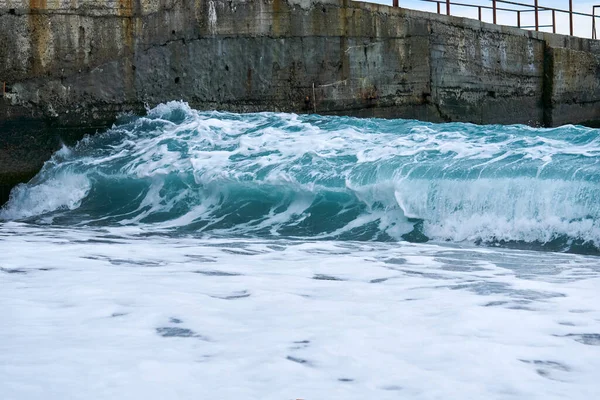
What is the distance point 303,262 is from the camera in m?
5.38

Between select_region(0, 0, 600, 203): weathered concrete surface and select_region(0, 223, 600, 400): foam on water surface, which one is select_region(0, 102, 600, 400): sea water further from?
select_region(0, 0, 600, 203): weathered concrete surface

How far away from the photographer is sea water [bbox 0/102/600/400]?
2865 mm

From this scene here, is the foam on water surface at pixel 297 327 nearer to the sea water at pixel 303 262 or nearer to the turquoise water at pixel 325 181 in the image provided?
the sea water at pixel 303 262

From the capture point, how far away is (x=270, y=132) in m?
9.73

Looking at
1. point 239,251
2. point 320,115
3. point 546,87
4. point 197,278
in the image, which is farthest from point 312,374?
point 546,87

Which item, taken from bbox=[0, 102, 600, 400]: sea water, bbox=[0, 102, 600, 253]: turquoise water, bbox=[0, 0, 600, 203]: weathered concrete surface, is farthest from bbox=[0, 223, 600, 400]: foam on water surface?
bbox=[0, 0, 600, 203]: weathered concrete surface

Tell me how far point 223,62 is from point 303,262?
5.24m

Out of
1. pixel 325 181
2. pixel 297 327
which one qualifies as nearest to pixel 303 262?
pixel 297 327

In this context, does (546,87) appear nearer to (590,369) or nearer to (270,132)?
(270,132)

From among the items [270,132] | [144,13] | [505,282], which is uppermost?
[144,13]

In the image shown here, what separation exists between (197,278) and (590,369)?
233 centimetres

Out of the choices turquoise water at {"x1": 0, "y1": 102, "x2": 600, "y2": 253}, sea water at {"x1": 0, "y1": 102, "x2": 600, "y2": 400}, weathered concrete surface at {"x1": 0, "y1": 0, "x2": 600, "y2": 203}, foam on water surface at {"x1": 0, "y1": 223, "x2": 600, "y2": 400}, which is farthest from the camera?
weathered concrete surface at {"x1": 0, "y1": 0, "x2": 600, "y2": 203}

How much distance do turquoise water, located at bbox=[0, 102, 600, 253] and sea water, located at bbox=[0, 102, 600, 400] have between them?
25mm

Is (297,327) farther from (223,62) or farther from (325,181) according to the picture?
(223,62)
